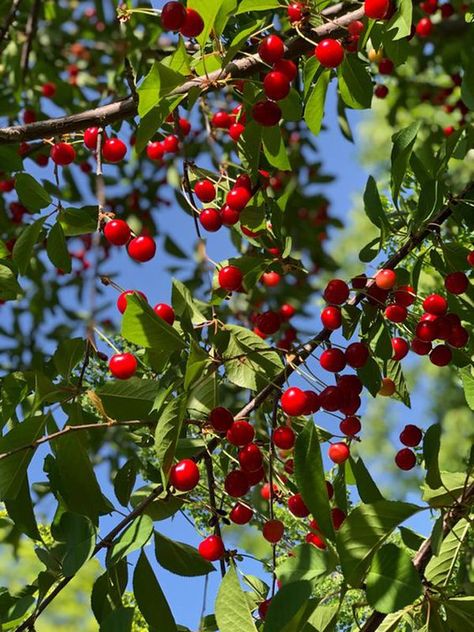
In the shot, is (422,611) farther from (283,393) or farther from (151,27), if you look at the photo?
(151,27)

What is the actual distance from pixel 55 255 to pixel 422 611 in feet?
→ 3.29

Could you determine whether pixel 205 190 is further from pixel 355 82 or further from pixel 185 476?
pixel 185 476

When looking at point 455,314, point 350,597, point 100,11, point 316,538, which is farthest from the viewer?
point 100,11

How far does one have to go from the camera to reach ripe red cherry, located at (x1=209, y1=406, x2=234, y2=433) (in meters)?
1.38

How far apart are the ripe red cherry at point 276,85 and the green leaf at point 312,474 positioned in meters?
0.70

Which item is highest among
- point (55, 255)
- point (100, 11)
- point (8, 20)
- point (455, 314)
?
point (100, 11)

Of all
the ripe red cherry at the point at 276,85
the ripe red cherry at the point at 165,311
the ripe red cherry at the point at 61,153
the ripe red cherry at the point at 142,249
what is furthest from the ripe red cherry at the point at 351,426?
the ripe red cherry at the point at 61,153

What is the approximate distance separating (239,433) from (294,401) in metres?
0.12

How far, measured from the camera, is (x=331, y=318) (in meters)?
1.56

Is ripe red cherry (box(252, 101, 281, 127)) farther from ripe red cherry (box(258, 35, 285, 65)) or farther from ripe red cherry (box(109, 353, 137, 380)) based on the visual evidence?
ripe red cherry (box(109, 353, 137, 380))

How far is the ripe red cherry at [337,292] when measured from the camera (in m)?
1.57

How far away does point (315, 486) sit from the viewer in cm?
109

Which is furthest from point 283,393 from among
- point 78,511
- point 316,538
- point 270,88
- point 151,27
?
point 151,27

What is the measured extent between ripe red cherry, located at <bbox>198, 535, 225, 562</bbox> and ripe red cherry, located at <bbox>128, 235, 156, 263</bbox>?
0.56 metres
